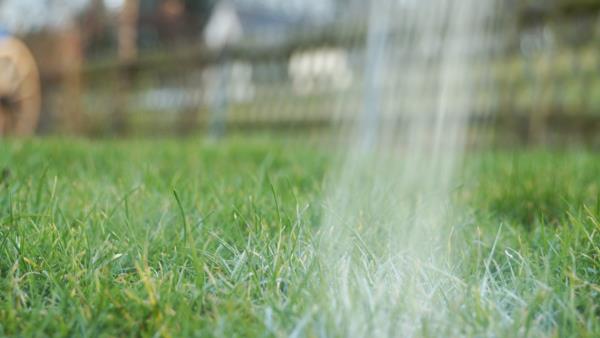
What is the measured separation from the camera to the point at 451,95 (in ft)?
15.7

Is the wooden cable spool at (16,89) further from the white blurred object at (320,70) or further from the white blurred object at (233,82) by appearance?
the white blurred object at (320,70)

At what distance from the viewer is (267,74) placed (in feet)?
20.0

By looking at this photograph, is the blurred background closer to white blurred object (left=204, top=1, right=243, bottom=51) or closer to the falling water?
the falling water

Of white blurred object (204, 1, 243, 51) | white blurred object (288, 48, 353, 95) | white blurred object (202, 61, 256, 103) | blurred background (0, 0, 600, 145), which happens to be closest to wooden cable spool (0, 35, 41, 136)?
blurred background (0, 0, 600, 145)

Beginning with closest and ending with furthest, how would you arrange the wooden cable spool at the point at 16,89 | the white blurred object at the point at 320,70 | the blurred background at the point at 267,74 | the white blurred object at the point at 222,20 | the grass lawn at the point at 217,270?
the grass lawn at the point at 217,270 < the blurred background at the point at 267,74 < the white blurred object at the point at 320,70 < the wooden cable spool at the point at 16,89 < the white blurred object at the point at 222,20

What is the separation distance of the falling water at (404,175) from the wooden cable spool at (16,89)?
277 cm

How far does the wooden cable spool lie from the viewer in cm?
565

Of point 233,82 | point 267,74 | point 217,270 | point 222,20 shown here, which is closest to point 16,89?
point 233,82

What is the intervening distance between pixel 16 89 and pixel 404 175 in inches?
174

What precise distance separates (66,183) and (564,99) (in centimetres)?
341

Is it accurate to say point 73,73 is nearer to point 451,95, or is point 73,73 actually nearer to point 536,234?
point 451,95

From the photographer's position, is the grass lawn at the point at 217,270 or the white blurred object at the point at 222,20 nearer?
the grass lawn at the point at 217,270

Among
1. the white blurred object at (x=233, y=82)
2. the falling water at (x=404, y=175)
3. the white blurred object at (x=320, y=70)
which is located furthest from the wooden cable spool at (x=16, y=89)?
the falling water at (x=404, y=175)

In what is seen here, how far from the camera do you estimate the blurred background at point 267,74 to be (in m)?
4.20
